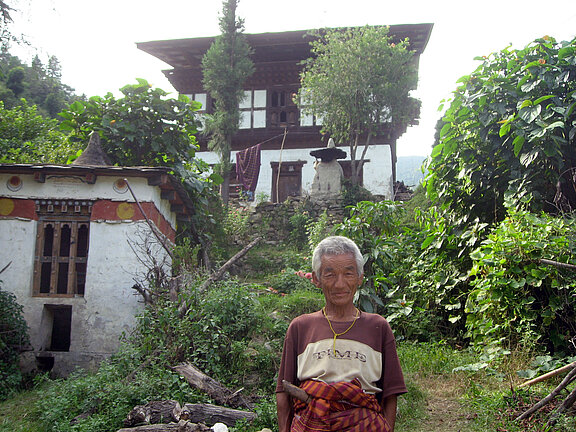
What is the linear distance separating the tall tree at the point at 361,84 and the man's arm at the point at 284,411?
14.5m

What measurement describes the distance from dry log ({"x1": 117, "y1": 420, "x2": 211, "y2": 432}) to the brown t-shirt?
8.19ft

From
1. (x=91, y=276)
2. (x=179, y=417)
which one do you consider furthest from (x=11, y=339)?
(x=179, y=417)

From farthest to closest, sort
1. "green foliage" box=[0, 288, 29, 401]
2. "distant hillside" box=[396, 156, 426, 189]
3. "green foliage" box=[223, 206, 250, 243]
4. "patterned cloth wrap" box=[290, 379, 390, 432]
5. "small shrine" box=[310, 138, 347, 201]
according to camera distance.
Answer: "small shrine" box=[310, 138, 347, 201] < "green foliage" box=[223, 206, 250, 243] < "distant hillside" box=[396, 156, 426, 189] < "green foliage" box=[0, 288, 29, 401] < "patterned cloth wrap" box=[290, 379, 390, 432]

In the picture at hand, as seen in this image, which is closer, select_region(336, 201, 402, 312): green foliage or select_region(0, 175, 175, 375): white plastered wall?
select_region(336, 201, 402, 312): green foliage

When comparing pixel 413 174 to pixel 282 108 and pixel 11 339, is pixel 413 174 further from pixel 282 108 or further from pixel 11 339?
pixel 282 108

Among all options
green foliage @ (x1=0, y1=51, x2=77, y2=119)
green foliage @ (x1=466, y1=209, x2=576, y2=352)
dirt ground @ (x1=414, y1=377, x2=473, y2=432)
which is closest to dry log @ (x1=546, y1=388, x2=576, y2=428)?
dirt ground @ (x1=414, y1=377, x2=473, y2=432)

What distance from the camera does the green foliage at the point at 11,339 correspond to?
281 inches

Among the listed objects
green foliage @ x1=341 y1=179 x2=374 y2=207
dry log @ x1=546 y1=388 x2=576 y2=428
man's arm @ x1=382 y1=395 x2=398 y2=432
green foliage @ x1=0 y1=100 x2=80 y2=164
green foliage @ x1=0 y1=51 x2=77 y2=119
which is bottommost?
dry log @ x1=546 y1=388 x2=576 y2=428

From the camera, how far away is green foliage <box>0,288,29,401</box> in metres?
7.15

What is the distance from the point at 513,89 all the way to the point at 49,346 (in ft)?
25.6

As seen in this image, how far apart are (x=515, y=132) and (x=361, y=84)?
10611mm

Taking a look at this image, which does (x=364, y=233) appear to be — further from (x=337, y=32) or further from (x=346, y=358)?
(x=337, y=32)

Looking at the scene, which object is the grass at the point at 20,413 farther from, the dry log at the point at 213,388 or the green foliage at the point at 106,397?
the dry log at the point at 213,388

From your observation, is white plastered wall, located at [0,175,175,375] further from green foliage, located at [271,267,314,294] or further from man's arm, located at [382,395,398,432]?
man's arm, located at [382,395,398,432]
